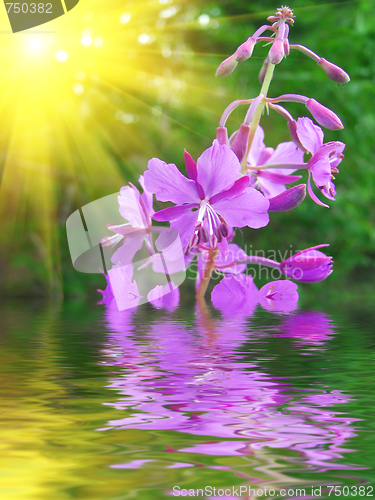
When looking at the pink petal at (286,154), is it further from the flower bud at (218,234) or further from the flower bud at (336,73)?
the flower bud at (218,234)

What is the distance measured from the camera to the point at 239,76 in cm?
1191

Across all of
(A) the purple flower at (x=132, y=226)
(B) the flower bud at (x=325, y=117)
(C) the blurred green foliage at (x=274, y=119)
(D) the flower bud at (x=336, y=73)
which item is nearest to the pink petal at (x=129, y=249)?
(A) the purple flower at (x=132, y=226)

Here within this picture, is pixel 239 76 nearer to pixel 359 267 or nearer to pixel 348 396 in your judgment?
pixel 359 267

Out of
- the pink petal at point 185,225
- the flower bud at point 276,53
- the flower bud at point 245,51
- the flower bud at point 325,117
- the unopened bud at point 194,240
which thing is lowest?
the unopened bud at point 194,240

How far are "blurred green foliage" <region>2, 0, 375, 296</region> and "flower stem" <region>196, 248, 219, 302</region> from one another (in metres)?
9.20

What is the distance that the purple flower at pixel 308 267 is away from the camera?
5.50 ft

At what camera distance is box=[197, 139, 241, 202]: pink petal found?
1.42m

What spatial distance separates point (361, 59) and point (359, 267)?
5050mm

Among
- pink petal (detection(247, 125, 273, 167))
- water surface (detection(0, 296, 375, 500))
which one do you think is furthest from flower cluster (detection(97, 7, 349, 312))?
water surface (detection(0, 296, 375, 500))

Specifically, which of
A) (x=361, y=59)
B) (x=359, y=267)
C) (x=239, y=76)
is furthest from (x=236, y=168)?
(x=359, y=267)

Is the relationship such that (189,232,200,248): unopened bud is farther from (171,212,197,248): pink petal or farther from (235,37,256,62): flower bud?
(235,37,256,62): flower bud

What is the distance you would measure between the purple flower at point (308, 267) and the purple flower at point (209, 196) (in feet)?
1.09

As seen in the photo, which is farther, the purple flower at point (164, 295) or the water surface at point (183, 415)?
the purple flower at point (164, 295)

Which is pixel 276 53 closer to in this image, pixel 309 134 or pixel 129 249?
pixel 309 134
